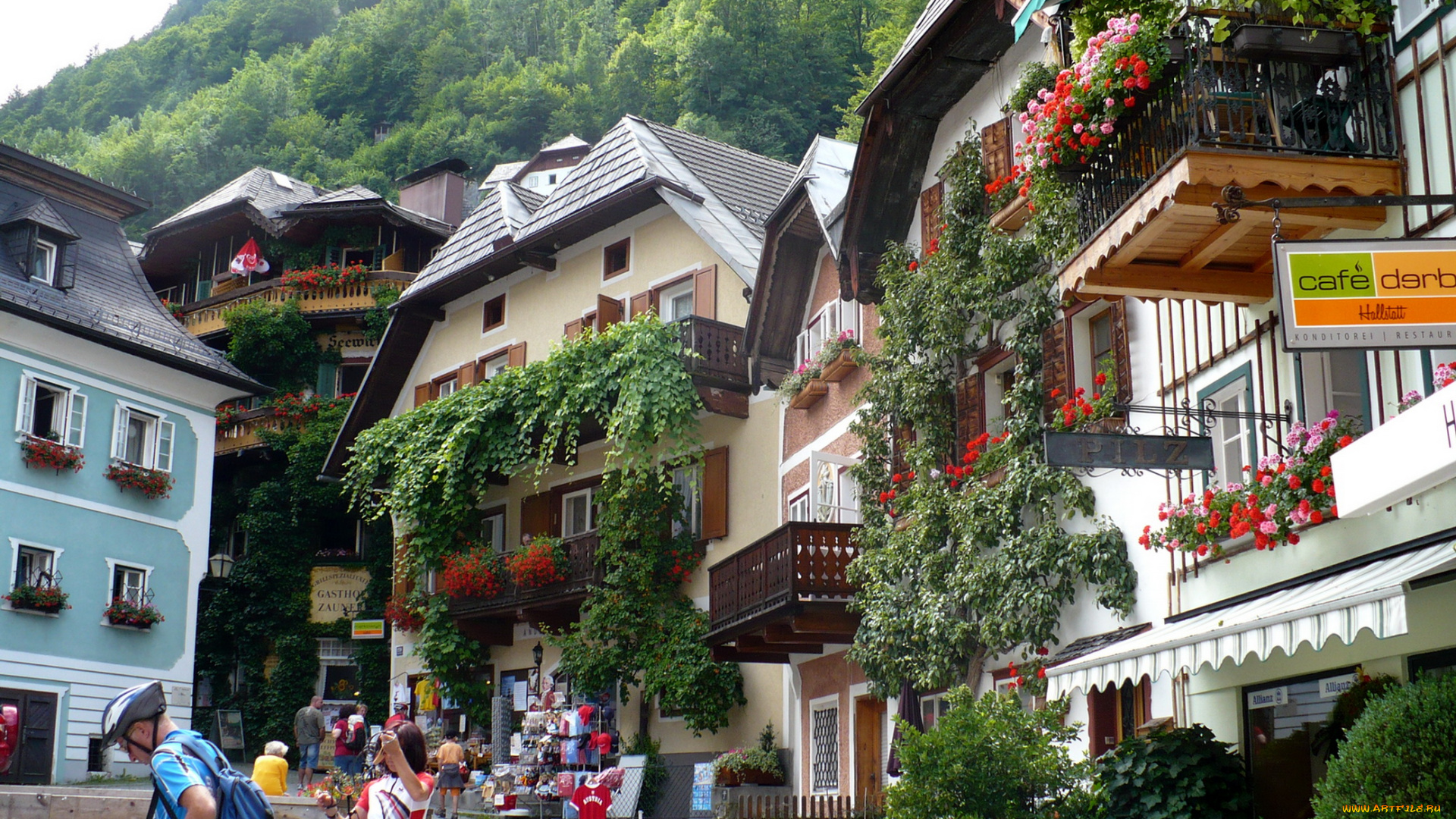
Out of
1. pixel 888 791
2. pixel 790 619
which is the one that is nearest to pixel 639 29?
pixel 790 619

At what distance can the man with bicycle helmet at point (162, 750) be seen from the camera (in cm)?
529

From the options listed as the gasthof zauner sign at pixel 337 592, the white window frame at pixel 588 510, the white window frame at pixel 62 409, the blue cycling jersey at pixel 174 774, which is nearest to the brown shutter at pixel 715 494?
the white window frame at pixel 588 510

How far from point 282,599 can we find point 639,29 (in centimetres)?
4205

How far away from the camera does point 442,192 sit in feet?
143

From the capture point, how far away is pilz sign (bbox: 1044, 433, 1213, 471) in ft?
31.8

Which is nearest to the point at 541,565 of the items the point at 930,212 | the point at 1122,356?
the point at 930,212

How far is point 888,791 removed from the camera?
1071 centimetres

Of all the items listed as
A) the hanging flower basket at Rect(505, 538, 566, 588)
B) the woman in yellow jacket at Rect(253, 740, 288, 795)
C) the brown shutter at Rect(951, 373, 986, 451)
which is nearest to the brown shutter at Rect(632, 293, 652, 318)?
the hanging flower basket at Rect(505, 538, 566, 588)

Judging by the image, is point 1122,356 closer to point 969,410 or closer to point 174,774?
point 969,410

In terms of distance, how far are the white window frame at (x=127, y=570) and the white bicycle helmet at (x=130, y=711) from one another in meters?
22.4

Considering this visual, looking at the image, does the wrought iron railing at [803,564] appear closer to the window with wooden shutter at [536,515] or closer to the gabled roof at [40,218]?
the window with wooden shutter at [536,515]

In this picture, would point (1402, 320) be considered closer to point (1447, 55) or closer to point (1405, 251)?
point (1405, 251)

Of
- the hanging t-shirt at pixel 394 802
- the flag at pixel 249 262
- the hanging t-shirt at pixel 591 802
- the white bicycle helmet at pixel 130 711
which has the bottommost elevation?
the hanging t-shirt at pixel 591 802

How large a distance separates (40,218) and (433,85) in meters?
41.4
